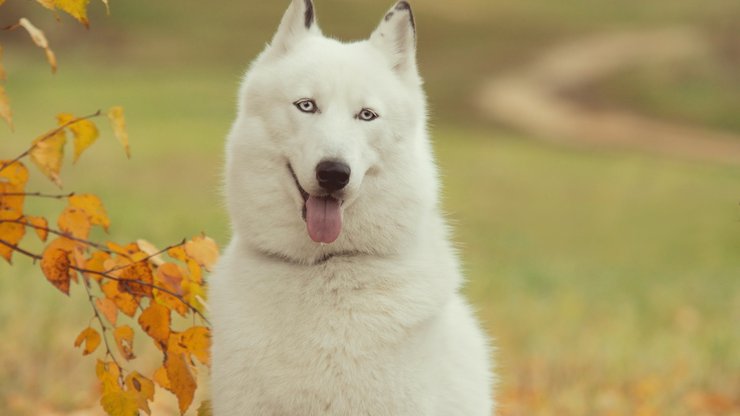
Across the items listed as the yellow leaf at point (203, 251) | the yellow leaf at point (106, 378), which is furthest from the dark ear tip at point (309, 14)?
the yellow leaf at point (106, 378)

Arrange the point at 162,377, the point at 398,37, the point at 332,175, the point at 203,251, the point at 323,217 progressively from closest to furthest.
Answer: the point at 332,175 → the point at 323,217 → the point at 398,37 → the point at 203,251 → the point at 162,377

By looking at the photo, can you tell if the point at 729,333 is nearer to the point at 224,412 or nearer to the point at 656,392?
the point at 656,392

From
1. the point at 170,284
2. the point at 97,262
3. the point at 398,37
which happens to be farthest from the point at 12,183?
the point at 398,37

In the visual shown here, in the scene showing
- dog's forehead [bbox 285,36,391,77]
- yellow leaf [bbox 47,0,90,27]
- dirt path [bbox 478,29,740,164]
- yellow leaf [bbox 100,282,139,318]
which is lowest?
dirt path [bbox 478,29,740,164]

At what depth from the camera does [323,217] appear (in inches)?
140

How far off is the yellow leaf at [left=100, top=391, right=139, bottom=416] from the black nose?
1.15 meters

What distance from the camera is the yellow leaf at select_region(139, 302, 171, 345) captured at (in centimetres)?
397

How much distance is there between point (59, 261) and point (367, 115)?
1.25 metres

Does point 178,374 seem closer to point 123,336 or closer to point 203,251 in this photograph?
point 123,336

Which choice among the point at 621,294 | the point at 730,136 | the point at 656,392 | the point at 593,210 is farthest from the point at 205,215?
the point at 730,136

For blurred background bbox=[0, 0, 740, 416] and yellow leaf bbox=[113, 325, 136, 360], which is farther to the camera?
→ blurred background bbox=[0, 0, 740, 416]

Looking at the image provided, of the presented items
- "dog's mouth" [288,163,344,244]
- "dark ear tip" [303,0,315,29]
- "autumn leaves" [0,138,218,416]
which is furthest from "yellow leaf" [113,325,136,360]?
"dark ear tip" [303,0,315,29]

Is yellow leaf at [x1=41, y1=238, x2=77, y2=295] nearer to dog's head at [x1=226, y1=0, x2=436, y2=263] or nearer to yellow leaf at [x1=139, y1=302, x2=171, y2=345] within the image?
yellow leaf at [x1=139, y1=302, x2=171, y2=345]

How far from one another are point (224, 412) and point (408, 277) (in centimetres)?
81
